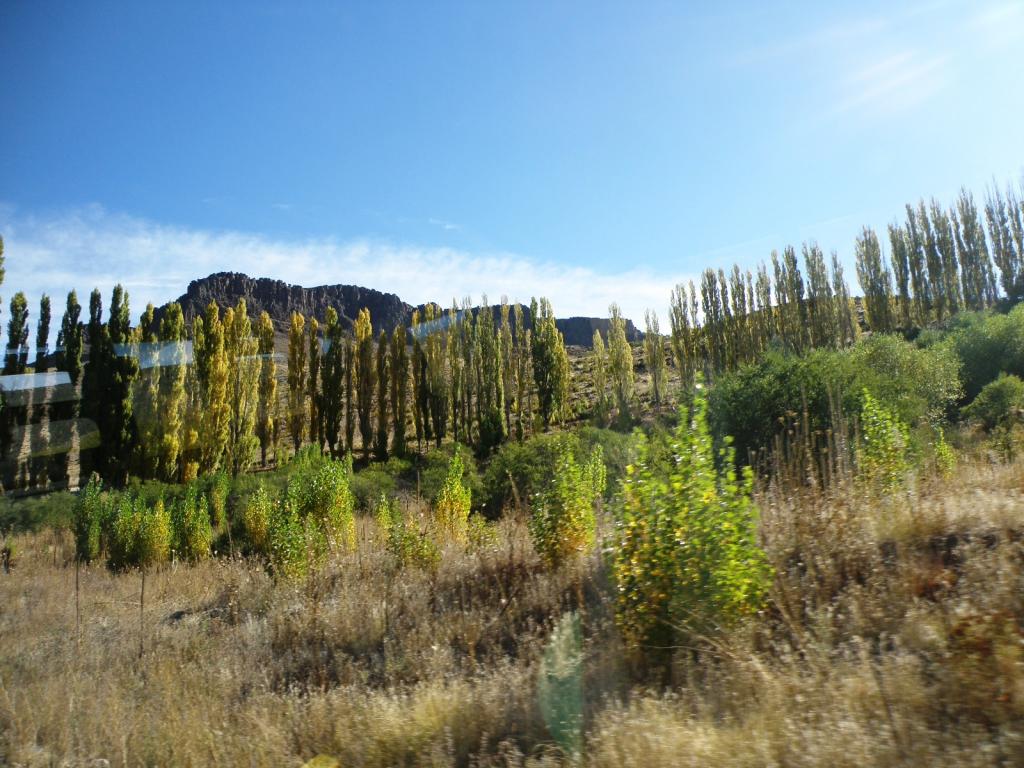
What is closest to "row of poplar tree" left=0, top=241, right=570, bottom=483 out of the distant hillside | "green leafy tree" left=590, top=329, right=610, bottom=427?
"green leafy tree" left=590, top=329, right=610, bottom=427

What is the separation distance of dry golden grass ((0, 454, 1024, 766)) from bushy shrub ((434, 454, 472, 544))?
2398 mm

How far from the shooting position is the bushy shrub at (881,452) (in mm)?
6516

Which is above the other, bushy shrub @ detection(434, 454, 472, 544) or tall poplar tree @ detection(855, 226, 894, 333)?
tall poplar tree @ detection(855, 226, 894, 333)

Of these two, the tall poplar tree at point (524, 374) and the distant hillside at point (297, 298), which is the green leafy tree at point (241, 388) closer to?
the tall poplar tree at point (524, 374)

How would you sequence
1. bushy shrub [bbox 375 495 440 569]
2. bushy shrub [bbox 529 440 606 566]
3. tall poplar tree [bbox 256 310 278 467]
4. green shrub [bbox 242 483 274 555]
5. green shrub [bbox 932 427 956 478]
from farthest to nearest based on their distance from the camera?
1. tall poplar tree [bbox 256 310 278 467]
2. green shrub [bbox 242 483 274 555]
3. bushy shrub [bbox 375 495 440 569]
4. green shrub [bbox 932 427 956 478]
5. bushy shrub [bbox 529 440 606 566]

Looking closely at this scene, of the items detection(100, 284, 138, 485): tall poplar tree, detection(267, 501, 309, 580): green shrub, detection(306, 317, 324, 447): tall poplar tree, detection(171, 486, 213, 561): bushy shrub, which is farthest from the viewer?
detection(306, 317, 324, 447): tall poplar tree

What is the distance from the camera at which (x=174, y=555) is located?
1444cm

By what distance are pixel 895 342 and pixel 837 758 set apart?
25.9 m

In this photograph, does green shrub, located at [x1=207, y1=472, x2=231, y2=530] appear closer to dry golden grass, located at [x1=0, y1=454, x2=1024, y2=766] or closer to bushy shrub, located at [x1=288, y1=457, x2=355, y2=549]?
bushy shrub, located at [x1=288, y1=457, x2=355, y2=549]

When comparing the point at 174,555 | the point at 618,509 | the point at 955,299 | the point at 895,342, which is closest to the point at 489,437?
the point at 895,342

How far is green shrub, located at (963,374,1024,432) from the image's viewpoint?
19.0 meters

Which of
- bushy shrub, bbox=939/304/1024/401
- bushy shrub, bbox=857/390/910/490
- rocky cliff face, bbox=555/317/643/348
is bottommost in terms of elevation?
bushy shrub, bbox=857/390/910/490

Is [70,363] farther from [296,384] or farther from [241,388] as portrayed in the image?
[296,384]

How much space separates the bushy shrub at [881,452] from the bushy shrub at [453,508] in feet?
19.1
